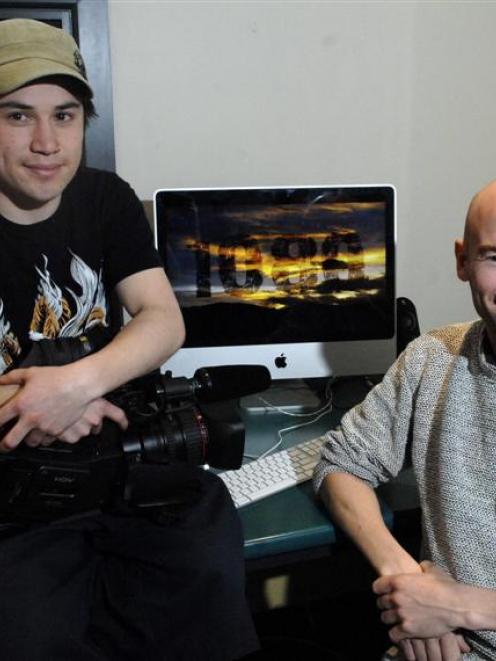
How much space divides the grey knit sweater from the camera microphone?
20cm

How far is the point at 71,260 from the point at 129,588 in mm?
595

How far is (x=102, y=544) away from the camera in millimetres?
1118

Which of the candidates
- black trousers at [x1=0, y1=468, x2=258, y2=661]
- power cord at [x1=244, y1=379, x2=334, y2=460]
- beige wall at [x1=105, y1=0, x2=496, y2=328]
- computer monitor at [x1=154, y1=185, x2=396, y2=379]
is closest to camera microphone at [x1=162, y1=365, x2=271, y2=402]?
black trousers at [x1=0, y1=468, x2=258, y2=661]

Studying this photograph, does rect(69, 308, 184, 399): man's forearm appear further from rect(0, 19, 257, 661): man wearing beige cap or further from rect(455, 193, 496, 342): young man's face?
rect(455, 193, 496, 342): young man's face

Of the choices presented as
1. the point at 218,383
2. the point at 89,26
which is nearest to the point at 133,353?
the point at 218,383

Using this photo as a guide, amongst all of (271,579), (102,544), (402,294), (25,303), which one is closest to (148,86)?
(25,303)

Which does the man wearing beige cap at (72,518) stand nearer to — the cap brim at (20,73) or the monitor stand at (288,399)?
the cap brim at (20,73)

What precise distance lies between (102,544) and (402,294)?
125cm

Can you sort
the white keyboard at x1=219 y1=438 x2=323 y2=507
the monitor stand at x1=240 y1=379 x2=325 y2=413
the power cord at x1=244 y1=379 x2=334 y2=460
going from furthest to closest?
the monitor stand at x1=240 y1=379 x2=325 y2=413 → the power cord at x1=244 y1=379 x2=334 y2=460 → the white keyboard at x1=219 y1=438 x2=323 y2=507

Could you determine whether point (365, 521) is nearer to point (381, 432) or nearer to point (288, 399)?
point (381, 432)

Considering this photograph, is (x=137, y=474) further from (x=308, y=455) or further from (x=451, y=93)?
(x=451, y=93)

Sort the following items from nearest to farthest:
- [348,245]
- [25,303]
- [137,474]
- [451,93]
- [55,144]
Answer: [137,474]
[55,144]
[25,303]
[348,245]
[451,93]

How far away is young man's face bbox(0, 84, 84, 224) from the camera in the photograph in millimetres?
1161

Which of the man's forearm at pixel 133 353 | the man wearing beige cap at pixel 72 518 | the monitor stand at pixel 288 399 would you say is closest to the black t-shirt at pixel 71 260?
the man wearing beige cap at pixel 72 518
